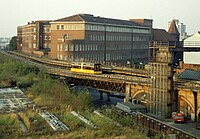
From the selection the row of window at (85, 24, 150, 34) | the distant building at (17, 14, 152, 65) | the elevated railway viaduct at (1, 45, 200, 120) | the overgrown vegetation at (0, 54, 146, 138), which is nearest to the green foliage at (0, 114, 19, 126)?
the overgrown vegetation at (0, 54, 146, 138)

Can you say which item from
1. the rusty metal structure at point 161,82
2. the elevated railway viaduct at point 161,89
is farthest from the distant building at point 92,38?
the rusty metal structure at point 161,82

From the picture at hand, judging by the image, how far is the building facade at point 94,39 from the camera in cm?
7162

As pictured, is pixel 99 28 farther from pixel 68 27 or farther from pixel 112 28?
pixel 68 27

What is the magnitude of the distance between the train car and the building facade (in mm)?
21392

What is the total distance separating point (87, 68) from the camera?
46344mm

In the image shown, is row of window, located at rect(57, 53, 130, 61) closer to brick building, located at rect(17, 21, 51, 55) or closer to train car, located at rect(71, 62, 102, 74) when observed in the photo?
brick building, located at rect(17, 21, 51, 55)

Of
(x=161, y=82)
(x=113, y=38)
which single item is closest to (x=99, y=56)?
(x=113, y=38)

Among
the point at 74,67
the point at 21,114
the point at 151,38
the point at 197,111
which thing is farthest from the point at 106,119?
the point at 151,38

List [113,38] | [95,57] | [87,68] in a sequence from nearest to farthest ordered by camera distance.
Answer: [87,68] < [95,57] < [113,38]

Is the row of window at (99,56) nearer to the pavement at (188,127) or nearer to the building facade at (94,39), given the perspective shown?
the building facade at (94,39)

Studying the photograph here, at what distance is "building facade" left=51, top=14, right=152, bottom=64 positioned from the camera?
71625 mm

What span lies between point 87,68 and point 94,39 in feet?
102

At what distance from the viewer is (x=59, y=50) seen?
72750mm

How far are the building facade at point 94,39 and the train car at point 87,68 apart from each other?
21.4 metres
